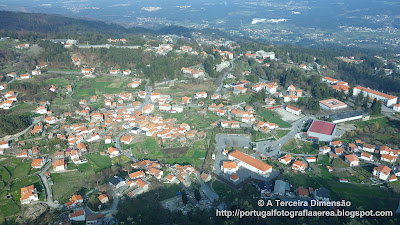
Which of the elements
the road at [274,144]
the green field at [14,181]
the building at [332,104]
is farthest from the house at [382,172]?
the green field at [14,181]

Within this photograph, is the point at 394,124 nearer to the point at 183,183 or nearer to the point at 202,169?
the point at 202,169

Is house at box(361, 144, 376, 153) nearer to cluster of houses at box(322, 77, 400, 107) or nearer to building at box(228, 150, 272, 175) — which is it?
building at box(228, 150, 272, 175)

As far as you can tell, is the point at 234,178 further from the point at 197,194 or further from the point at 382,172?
the point at 382,172

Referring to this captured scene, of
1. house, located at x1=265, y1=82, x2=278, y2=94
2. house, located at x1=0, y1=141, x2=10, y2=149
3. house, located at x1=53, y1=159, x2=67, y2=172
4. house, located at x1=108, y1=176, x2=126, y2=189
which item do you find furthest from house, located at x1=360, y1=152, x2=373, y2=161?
house, located at x1=0, y1=141, x2=10, y2=149

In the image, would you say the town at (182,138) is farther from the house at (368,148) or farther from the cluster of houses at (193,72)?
the cluster of houses at (193,72)

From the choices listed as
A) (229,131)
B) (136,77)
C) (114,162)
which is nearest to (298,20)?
(136,77)

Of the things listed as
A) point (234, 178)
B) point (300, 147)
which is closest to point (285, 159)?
point (300, 147)
